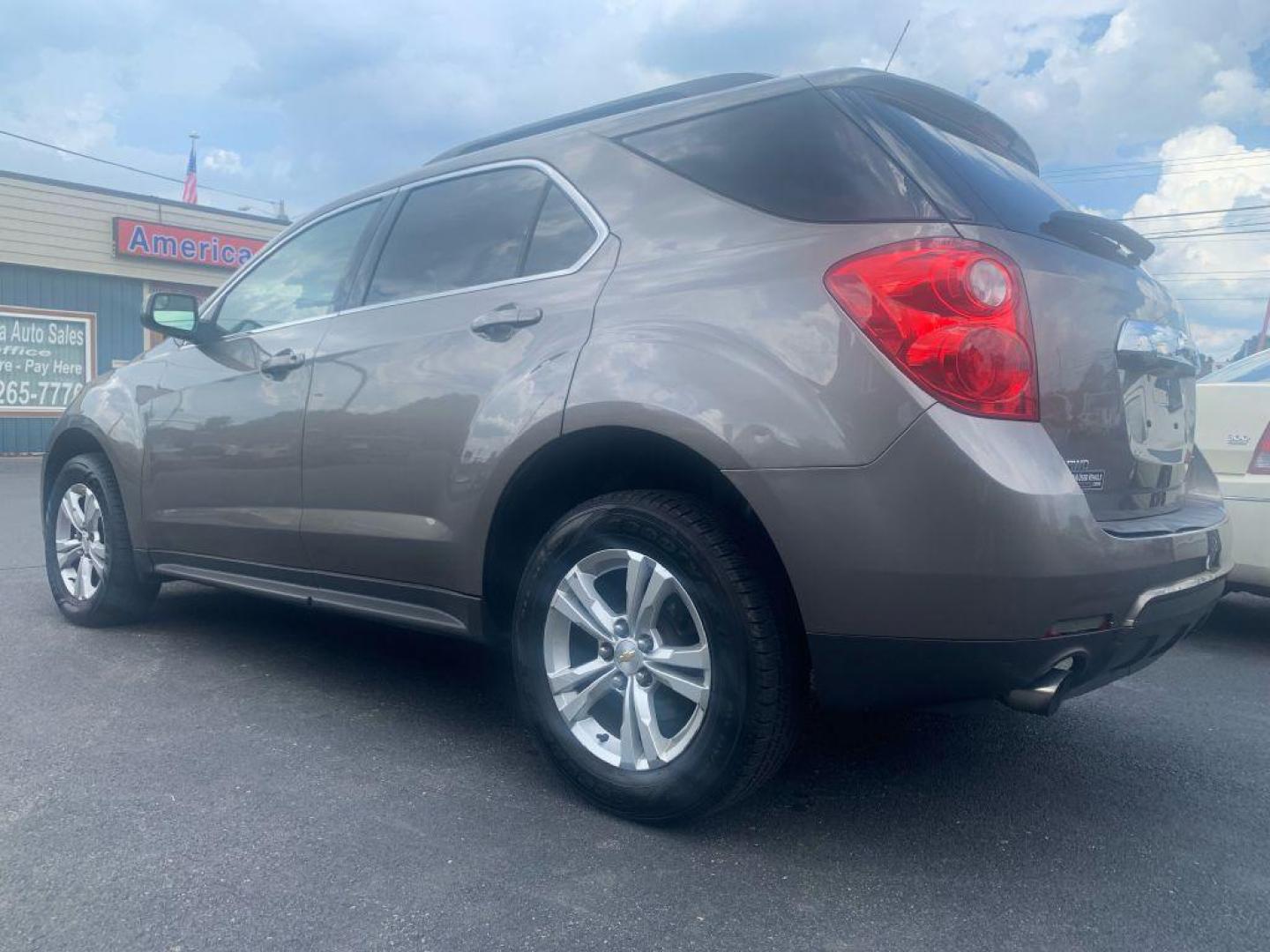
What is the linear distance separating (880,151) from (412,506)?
1620 mm

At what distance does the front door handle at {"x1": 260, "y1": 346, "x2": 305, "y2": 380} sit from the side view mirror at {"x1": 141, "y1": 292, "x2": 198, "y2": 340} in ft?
2.15

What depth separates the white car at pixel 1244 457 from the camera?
4379mm

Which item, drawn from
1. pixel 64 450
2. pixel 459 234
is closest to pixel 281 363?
pixel 459 234

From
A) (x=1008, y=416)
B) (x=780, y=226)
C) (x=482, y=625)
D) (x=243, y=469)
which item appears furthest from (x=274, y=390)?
(x=1008, y=416)

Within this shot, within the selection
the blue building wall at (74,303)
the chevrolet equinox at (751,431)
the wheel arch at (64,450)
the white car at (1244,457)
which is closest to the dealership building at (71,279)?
the blue building wall at (74,303)

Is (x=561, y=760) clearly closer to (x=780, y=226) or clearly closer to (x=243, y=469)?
(x=780, y=226)

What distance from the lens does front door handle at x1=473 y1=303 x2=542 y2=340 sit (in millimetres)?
2928

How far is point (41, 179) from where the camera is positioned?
18.6 meters

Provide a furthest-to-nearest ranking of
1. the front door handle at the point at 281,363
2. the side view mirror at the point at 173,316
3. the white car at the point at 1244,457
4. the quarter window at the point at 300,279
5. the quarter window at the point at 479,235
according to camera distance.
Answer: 1. the white car at the point at 1244,457
2. the side view mirror at the point at 173,316
3. the quarter window at the point at 300,279
4. the front door handle at the point at 281,363
5. the quarter window at the point at 479,235

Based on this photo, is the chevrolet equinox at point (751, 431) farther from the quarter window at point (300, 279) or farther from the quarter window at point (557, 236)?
the quarter window at point (300, 279)

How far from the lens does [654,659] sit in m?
2.56

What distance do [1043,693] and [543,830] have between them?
120 cm

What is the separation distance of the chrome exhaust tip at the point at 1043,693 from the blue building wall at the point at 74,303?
→ 19138mm

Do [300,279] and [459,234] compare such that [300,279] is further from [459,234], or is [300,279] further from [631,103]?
[631,103]
